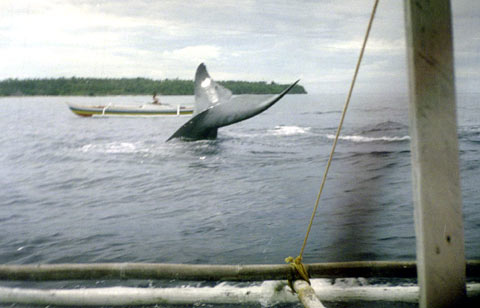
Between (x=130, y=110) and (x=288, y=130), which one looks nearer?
(x=288, y=130)

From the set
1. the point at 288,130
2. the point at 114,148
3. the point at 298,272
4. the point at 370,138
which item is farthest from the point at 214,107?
the point at 298,272

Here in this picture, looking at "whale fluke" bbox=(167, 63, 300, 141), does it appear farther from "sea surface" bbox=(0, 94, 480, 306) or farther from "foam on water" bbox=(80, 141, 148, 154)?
"foam on water" bbox=(80, 141, 148, 154)

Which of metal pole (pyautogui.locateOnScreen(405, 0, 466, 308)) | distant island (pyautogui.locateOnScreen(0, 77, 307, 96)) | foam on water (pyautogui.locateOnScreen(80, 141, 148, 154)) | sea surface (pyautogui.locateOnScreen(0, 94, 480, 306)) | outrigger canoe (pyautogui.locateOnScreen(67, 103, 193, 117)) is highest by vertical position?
distant island (pyautogui.locateOnScreen(0, 77, 307, 96))

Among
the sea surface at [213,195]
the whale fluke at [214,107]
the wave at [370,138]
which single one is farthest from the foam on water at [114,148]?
the wave at [370,138]

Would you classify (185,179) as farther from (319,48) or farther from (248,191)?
(319,48)

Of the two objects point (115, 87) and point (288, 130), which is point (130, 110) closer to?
point (115, 87)

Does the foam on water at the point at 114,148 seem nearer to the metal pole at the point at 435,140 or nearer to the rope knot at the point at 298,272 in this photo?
the rope knot at the point at 298,272

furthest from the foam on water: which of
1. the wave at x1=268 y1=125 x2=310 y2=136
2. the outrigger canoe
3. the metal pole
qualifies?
the metal pole
